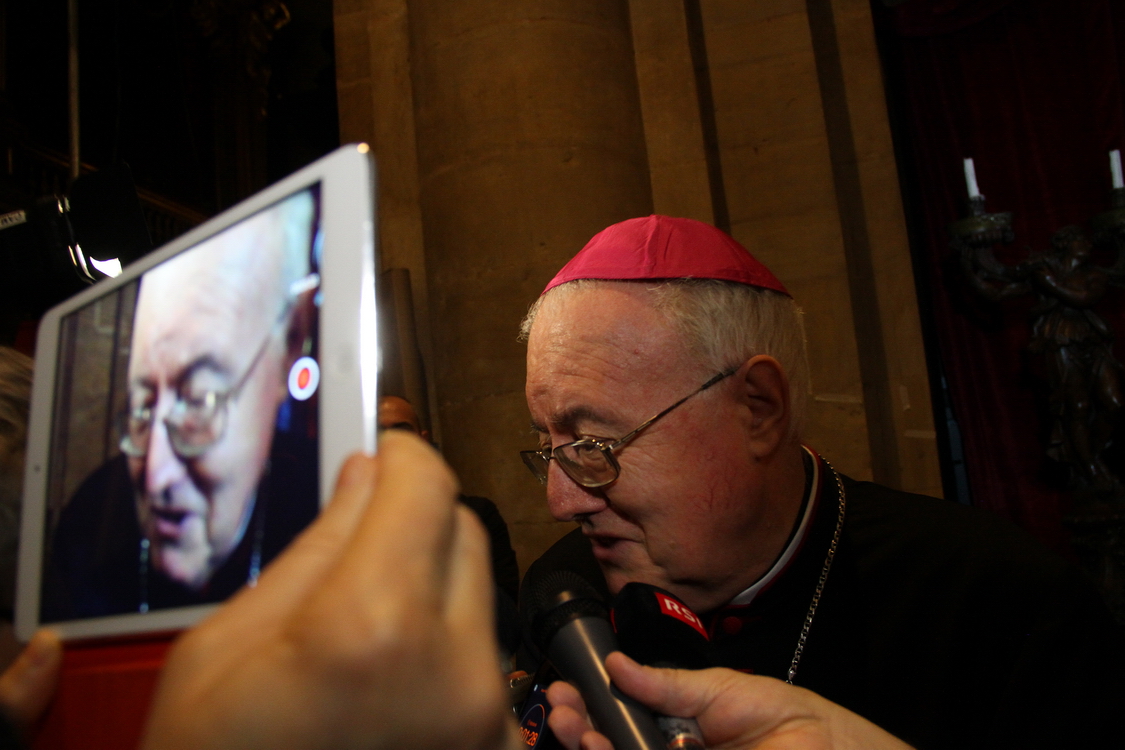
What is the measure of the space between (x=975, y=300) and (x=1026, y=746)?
380cm

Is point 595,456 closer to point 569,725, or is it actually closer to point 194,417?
point 569,725

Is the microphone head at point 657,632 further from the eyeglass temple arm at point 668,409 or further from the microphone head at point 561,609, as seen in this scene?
the eyeglass temple arm at point 668,409

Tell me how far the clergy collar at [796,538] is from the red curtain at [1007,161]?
323cm

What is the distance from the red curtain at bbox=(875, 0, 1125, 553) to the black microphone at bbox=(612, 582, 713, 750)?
4202 millimetres

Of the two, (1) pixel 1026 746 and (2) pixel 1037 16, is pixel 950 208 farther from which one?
(1) pixel 1026 746

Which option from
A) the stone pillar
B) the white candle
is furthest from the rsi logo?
the white candle

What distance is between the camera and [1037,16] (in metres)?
4.61

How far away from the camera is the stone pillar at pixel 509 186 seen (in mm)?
3193

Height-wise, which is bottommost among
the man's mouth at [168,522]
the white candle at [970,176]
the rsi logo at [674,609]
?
the rsi logo at [674,609]

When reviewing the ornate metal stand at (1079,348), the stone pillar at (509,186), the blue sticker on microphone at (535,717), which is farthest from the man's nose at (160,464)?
the ornate metal stand at (1079,348)

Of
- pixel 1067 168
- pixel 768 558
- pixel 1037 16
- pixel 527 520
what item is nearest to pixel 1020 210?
pixel 1067 168

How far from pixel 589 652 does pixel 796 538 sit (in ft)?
3.38

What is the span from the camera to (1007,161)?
15.2ft

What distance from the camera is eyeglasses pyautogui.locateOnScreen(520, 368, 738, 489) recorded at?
5.24 ft
